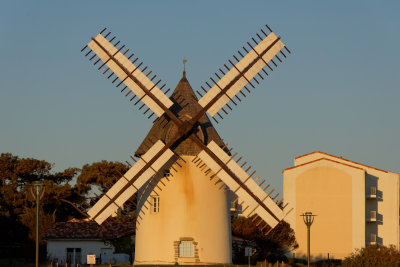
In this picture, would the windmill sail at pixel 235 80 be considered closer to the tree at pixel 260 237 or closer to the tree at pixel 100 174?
the tree at pixel 260 237

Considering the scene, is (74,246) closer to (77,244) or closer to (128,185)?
(77,244)

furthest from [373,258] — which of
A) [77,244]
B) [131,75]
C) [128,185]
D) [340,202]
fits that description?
[131,75]

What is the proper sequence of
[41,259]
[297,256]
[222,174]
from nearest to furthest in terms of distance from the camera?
[222,174]
[41,259]
[297,256]

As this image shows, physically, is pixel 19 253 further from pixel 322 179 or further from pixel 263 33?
pixel 322 179

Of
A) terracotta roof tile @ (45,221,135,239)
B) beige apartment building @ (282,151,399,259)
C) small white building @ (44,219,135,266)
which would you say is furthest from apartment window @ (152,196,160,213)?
beige apartment building @ (282,151,399,259)

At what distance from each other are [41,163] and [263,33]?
4167 cm

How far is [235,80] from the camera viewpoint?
43062mm

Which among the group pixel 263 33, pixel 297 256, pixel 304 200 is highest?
pixel 263 33

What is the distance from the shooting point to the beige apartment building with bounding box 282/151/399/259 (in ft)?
259

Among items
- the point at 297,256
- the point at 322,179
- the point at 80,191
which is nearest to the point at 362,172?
the point at 322,179

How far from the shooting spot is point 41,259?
5791 cm

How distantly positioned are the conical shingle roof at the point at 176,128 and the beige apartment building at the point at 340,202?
37.6 m

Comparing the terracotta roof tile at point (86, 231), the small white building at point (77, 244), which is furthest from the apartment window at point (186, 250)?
the terracotta roof tile at point (86, 231)

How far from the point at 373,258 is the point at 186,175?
1998cm
